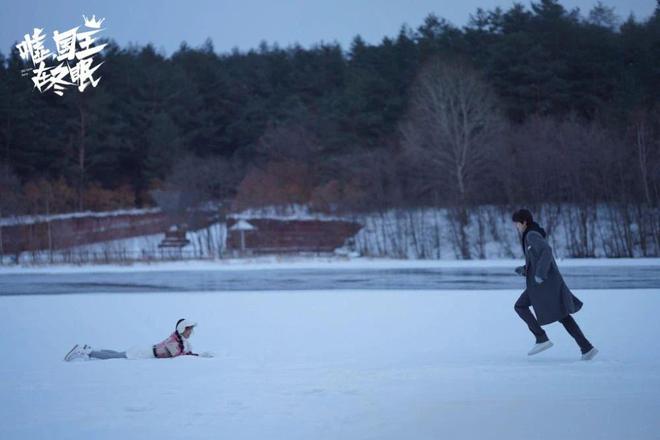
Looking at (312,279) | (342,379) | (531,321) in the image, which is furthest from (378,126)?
(342,379)

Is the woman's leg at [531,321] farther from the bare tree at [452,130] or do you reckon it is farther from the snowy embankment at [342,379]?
the bare tree at [452,130]

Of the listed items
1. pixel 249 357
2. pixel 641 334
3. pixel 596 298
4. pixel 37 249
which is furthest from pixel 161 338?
pixel 37 249

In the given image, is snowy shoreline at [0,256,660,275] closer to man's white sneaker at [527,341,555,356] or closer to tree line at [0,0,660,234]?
tree line at [0,0,660,234]

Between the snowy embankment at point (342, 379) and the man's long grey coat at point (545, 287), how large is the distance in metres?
0.65

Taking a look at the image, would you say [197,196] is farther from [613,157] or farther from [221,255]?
[613,157]

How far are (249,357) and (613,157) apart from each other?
3363 centimetres

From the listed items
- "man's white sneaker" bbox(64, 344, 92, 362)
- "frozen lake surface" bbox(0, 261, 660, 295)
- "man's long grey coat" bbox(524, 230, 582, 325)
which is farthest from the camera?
"frozen lake surface" bbox(0, 261, 660, 295)

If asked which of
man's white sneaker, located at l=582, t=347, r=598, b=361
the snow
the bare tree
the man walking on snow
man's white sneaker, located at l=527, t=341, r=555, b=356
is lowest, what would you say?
man's white sneaker, located at l=582, t=347, r=598, b=361

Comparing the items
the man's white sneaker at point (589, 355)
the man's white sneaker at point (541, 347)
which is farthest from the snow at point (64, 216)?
the man's white sneaker at point (589, 355)

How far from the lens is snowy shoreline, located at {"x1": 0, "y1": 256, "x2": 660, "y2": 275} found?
28.8m

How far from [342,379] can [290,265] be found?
23.2 metres

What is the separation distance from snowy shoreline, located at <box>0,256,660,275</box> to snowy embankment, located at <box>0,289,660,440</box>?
14692mm

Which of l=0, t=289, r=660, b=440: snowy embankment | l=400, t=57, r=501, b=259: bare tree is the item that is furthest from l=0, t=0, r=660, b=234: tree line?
l=0, t=289, r=660, b=440: snowy embankment

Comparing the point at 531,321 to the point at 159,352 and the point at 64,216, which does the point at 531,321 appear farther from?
the point at 64,216
